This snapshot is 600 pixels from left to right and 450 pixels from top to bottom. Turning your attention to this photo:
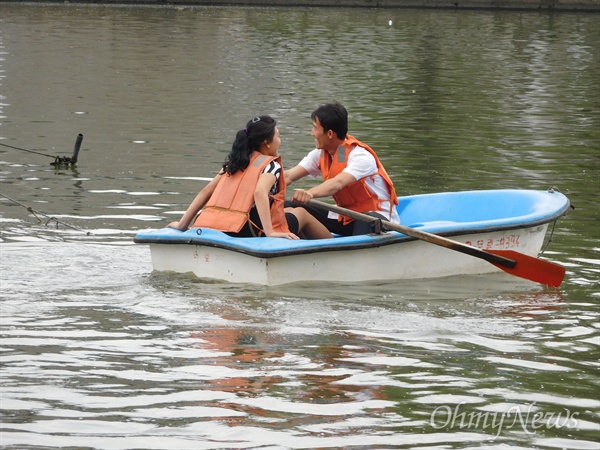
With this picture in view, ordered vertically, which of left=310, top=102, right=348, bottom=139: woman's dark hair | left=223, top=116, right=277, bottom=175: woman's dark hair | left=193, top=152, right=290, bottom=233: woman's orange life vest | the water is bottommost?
the water

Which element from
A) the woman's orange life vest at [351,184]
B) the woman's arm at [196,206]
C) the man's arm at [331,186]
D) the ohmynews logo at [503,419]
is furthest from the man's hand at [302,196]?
the ohmynews logo at [503,419]

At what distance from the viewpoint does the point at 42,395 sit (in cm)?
612

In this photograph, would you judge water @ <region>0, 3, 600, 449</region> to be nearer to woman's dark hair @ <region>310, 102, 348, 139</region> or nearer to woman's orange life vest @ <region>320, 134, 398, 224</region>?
woman's orange life vest @ <region>320, 134, 398, 224</region>

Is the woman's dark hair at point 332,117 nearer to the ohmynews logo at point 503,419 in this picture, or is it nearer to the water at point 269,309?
the water at point 269,309

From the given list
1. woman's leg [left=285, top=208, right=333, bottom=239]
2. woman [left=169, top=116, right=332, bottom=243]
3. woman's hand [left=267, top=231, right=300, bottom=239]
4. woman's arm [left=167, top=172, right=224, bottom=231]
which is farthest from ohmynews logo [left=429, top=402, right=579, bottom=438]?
woman's arm [left=167, top=172, right=224, bottom=231]

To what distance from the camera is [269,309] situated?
7.89 m

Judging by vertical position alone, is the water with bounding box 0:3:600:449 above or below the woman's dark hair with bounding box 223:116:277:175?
below

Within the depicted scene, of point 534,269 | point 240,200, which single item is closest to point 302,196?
point 240,200

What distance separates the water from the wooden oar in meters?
0.11

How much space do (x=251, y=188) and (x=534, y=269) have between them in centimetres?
196

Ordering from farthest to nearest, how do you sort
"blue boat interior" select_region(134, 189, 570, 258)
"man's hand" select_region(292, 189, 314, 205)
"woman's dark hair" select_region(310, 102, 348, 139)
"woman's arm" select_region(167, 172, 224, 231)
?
1. "woman's arm" select_region(167, 172, 224, 231)
2. "woman's dark hair" select_region(310, 102, 348, 139)
3. "man's hand" select_region(292, 189, 314, 205)
4. "blue boat interior" select_region(134, 189, 570, 258)

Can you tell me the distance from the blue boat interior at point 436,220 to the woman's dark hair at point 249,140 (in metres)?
0.48

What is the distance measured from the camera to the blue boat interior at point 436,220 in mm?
8266

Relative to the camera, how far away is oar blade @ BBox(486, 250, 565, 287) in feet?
28.0
